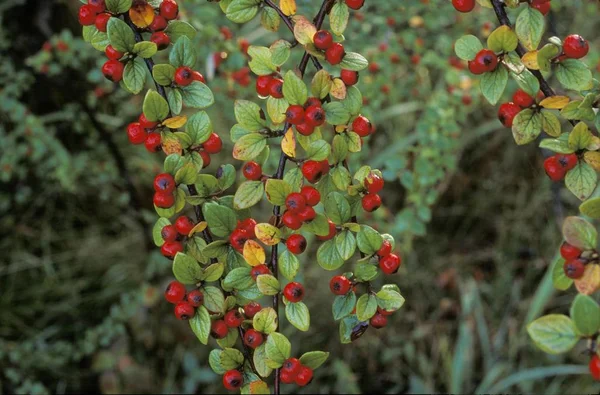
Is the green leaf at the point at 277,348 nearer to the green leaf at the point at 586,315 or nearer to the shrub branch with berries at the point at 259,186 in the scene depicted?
the shrub branch with berries at the point at 259,186

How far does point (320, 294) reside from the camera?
2.56 metres

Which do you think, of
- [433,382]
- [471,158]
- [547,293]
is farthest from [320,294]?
[471,158]

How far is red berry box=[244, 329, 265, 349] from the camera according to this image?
0.82m

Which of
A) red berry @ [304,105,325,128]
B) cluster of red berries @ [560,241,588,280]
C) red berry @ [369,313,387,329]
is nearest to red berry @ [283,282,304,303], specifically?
red berry @ [369,313,387,329]

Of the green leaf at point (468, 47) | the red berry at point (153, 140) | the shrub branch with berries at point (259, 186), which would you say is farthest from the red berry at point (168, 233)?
the green leaf at point (468, 47)

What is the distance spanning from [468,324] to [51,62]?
5.76 ft

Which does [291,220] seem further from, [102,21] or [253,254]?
[102,21]

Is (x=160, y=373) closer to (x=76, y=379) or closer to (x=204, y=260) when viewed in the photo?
(x=76, y=379)

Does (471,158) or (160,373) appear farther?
(471,158)

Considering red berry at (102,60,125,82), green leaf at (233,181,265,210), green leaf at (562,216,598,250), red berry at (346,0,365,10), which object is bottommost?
green leaf at (233,181,265,210)

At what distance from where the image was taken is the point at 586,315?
2.04 feet

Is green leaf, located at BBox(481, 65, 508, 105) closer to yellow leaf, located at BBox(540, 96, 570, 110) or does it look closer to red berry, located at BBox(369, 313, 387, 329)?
yellow leaf, located at BBox(540, 96, 570, 110)

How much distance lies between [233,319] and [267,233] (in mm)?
131

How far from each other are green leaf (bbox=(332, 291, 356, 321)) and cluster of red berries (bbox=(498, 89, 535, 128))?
0.30 metres
